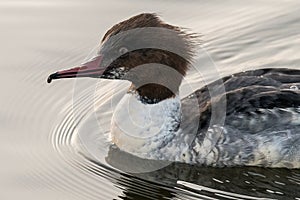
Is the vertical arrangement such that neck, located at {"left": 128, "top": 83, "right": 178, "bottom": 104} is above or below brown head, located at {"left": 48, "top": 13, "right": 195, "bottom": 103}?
below

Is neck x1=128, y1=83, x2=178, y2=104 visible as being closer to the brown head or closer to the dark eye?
the brown head

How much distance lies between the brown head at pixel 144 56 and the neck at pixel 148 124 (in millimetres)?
145

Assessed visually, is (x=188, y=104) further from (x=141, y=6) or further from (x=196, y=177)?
(x=141, y=6)

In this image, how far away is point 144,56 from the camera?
25.7ft

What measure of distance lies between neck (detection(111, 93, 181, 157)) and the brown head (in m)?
0.15

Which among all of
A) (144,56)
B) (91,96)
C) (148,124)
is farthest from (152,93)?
(91,96)

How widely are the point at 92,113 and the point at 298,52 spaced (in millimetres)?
2563

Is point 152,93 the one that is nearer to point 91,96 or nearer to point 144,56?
point 144,56

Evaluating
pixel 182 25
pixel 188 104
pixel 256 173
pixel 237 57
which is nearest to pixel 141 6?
pixel 182 25

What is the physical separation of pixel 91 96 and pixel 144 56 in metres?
1.56

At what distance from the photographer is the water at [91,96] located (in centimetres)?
768

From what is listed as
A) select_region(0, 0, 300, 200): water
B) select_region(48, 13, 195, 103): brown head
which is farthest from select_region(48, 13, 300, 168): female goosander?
select_region(0, 0, 300, 200): water

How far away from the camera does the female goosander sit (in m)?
7.75

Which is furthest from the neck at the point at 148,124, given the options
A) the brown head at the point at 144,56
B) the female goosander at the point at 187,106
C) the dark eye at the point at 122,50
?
the dark eye at the point at 122,50
